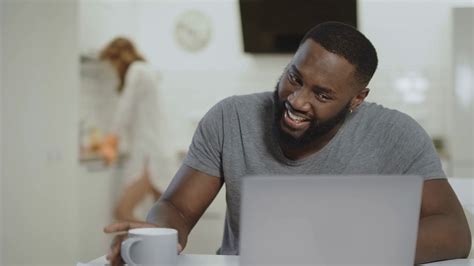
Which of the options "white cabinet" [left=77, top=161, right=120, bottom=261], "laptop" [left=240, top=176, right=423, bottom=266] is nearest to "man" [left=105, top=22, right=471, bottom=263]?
"laptop" [left=240, top=176, right=423, bottom=266]

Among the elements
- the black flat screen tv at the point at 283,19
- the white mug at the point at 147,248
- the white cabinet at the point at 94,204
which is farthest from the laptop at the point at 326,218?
the black flat screen tv at the point at 283,19

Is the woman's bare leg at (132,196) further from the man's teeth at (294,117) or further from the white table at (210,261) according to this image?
the white table at (210,261)

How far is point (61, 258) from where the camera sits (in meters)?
4.41

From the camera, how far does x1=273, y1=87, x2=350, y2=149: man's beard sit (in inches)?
67.7

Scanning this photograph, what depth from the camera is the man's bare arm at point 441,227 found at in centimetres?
146

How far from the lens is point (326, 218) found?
3.71 feet

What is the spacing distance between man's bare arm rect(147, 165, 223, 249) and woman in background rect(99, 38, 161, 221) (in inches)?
125

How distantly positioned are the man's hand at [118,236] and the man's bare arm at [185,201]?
0.27 metres

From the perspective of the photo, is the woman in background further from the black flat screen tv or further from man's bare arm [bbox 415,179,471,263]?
man's bare arm [bbox 415,179,471,263]

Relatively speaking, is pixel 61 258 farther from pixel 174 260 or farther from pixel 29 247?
pixel 174 260

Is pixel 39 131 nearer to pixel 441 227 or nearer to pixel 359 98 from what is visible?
pixel 359 98

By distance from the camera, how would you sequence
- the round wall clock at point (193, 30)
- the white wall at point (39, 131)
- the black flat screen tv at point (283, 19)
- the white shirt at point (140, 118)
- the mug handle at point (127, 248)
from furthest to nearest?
1. the round wall clock at point (193, 30)
2. the black flat screen tv at point (283, 19)
3. the white shirt at point (140, 118)
4. the white wall at point (39, 131)
5. the mug handle at point (127, 248)

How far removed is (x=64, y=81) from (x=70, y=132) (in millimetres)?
293

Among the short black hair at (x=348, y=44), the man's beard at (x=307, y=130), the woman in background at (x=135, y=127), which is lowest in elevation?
the woman in background at (x=135, y=127)
